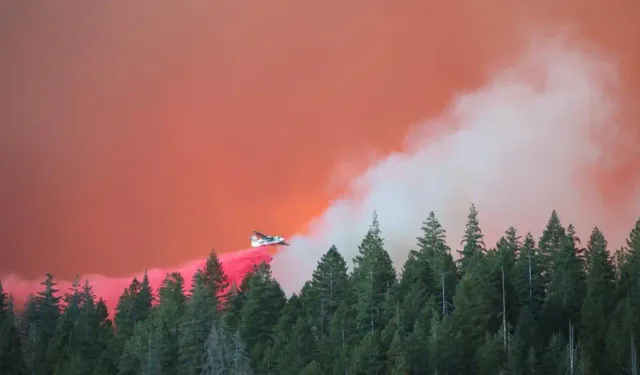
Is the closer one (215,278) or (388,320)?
(388,320)

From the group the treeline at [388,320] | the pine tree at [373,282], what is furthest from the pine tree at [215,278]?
the pine tree at [373,282]

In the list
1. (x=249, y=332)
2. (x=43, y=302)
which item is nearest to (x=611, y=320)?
(x=249, y=332)

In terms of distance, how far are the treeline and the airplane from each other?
387 centimetres

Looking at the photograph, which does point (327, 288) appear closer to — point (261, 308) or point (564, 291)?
point (261, 308)

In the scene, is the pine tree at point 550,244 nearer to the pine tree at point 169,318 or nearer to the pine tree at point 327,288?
the pine tree at point 327,288

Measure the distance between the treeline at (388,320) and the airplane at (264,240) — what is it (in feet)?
12.7

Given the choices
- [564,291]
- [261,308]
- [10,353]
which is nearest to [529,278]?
[564,291]

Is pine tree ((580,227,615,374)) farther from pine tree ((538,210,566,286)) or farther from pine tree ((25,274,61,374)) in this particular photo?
pine tree ((25,274,61,374))

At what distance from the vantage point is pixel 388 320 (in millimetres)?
110875

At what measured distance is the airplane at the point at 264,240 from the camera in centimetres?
12581

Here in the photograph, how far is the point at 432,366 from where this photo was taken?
317 feet

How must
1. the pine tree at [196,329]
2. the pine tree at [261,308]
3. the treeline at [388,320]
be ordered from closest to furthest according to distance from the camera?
the treeline at [388,320], the pine tree at [196,329], the pine tree at [261,308]

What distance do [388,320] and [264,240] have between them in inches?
834

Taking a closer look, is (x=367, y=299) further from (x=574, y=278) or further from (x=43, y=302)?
(x=43, y=302)
